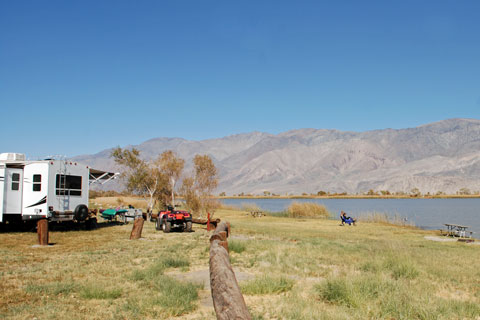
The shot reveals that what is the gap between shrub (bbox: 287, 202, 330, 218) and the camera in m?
38.5

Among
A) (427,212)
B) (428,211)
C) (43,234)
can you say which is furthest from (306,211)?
(43,234)

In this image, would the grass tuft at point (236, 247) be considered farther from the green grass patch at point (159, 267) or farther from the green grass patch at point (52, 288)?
the green grass patch at point (52, 288)

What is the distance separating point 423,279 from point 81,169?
15823mm

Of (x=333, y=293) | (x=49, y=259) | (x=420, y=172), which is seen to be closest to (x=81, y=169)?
(x=49, y=259)

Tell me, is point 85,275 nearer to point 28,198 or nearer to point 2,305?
point 2,305

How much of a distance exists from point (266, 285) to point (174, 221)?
38.5ft

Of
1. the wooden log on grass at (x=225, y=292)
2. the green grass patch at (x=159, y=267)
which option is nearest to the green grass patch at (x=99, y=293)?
the green grass patch at (x=159, y=267)

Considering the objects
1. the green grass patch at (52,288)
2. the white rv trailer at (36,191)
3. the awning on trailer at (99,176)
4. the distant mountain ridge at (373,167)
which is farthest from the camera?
the distant mountain ridge at (373,167)

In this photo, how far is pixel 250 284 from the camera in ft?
24.3

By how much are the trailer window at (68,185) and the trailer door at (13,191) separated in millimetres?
1518

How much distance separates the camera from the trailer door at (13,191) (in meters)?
16.4

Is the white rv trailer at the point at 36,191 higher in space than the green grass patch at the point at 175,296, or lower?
higher

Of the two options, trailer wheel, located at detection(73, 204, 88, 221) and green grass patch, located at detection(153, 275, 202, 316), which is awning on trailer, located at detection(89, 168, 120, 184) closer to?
trailer wheel, located at detection(73, 204, 88, 221)

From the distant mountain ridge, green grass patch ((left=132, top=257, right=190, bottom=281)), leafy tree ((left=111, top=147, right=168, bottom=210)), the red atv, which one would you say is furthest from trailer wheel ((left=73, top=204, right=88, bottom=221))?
the distant mountain ridge
